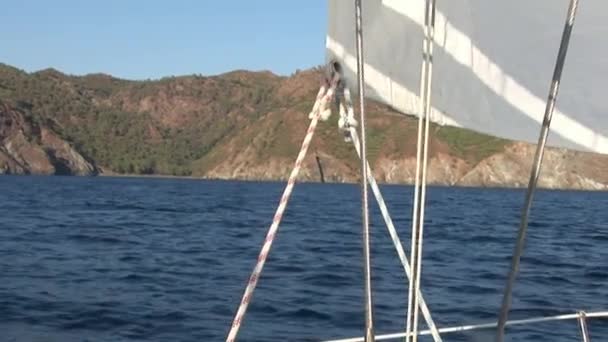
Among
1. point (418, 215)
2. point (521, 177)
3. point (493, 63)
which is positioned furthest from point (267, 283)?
point (521, 177)

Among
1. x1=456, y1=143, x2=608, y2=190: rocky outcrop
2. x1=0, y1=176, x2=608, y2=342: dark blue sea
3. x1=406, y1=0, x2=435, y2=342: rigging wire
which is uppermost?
x1=456, y1=143, x2=608, y2=190: rocky outcrop

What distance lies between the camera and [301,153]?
129 inches

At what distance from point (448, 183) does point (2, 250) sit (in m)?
171

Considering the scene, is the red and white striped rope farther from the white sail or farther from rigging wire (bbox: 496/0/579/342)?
rigging wire (bbox: 496/0/579/342)

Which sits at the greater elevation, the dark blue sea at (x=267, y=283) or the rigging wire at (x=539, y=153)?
the rigging wire at (x=539, y=153)

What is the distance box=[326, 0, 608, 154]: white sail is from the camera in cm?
336

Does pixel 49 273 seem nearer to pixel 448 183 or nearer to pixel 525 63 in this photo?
pixel 525 63

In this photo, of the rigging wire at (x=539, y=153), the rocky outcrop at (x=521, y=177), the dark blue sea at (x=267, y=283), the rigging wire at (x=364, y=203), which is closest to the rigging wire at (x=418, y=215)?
the rigging wire at (x=364, y=203)

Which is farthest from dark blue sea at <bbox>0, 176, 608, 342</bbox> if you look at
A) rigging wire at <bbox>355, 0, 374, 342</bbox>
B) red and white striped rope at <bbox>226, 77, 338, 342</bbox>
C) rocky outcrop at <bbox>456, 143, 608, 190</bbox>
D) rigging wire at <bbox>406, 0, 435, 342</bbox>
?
rocky outcrop at <bbox>456, 143, 608, 190</bbox>

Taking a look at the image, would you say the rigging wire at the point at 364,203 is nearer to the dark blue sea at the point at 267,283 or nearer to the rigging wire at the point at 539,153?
the rigging wire at the point at 539,153

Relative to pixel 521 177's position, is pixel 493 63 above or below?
below

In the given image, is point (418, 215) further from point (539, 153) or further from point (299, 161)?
point (299, 161)

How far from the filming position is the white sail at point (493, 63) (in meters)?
3.36

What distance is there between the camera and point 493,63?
11.7 feet
